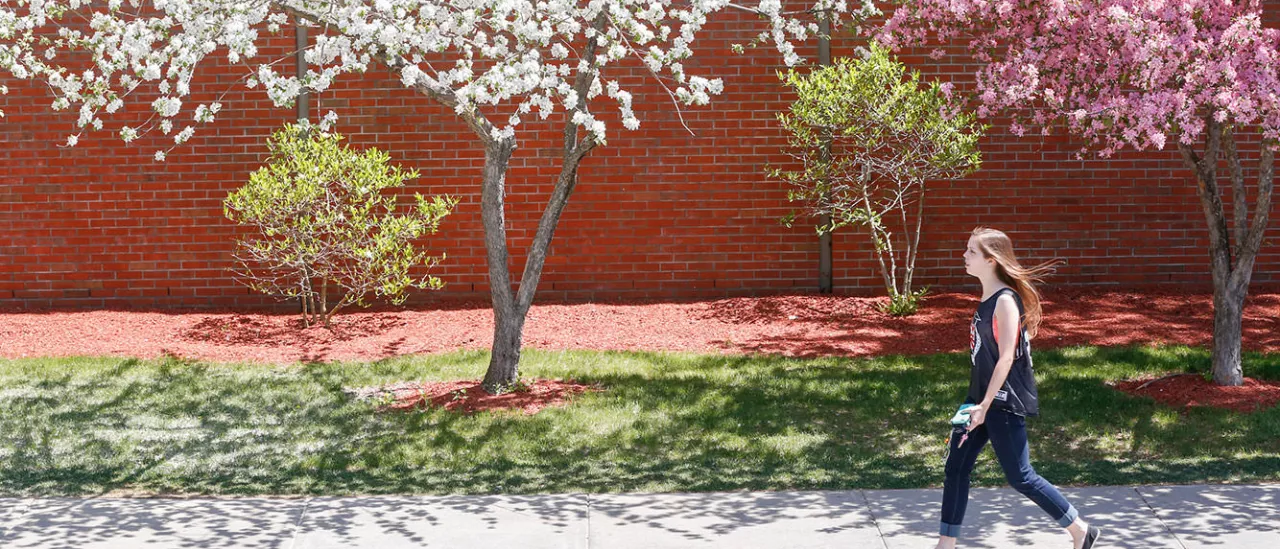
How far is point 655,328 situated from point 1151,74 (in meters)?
5.02

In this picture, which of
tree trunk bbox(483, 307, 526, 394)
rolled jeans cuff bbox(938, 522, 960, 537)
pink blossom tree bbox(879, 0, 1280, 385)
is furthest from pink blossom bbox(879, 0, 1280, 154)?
tree trunk bbox(483, 307, 526, 394)

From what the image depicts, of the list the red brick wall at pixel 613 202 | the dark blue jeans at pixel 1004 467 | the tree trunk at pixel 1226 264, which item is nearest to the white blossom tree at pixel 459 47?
the tree trunk at pixel 1226 264

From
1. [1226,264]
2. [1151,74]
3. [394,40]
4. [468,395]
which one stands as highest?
[394,40]

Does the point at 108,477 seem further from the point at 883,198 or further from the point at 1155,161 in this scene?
the point at 1155,161

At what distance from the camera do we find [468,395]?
9148 millimetres

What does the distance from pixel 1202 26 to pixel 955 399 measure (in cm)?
273

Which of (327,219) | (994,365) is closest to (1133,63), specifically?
(994,365)

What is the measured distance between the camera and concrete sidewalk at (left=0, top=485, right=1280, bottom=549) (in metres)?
5.98

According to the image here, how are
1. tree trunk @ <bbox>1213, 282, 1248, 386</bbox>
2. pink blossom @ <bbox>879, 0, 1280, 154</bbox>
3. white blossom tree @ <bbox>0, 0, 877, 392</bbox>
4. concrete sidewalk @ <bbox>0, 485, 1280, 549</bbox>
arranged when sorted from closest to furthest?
1. concrete sidewalk @ <bbox>0, 485, 1280, 549</bbox>
2. white blossom tree @ <bbox>0, 0, 877, 392</bbox>
3. pink blossom @ <bbox>879, 0, 1280, 154</bbox>
4. tree trunk @ <bbox>1213, 282, 1248, 386</bbox>

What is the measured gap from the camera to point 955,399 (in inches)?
353

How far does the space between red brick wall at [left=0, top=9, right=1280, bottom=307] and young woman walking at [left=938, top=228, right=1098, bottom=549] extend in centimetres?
710

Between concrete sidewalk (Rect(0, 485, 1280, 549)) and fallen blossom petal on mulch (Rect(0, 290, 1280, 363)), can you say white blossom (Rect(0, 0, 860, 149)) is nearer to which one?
concrete sidewalk (Rect(0, 485, 1280, 549))

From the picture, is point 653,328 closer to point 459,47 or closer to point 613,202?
point 613,202

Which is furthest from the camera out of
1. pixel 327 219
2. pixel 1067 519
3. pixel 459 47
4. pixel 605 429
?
pixel 327 219
